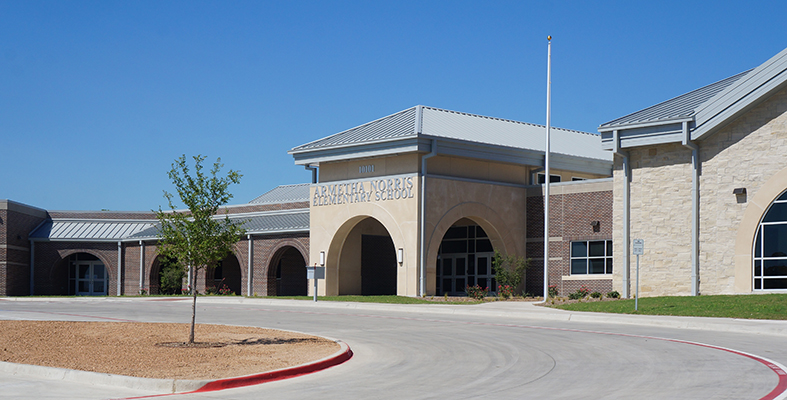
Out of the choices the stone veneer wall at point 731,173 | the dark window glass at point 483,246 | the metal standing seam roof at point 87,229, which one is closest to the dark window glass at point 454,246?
the dark window glass at point 483,246

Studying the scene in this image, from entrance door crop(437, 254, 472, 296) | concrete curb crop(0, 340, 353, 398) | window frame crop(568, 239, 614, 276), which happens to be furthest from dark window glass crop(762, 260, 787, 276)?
concrete curb crop(0, 340, 353, 398)

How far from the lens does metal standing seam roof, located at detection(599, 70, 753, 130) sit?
29.1 meters

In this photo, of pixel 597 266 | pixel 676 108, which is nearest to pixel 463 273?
pixel 597 266

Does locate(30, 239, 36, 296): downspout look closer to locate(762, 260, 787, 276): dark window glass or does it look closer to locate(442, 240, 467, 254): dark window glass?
locate(442, 240, 467, 254): dark window glass

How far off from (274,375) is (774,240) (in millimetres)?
21058

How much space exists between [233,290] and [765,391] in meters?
41.9

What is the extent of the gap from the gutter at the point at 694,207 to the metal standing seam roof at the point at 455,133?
31.3ft

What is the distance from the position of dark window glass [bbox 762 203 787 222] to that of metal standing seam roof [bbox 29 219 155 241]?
36383 millimetres

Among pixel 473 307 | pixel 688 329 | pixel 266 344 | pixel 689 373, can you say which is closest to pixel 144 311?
pixel 473 307

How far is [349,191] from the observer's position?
37.2 metres

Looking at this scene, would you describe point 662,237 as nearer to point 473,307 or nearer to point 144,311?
point 473,307

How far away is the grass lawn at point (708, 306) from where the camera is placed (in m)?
21.6

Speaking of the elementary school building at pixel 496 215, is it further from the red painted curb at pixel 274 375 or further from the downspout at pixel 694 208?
the red painted curb at pixel 274 375

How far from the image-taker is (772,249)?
2712cm
